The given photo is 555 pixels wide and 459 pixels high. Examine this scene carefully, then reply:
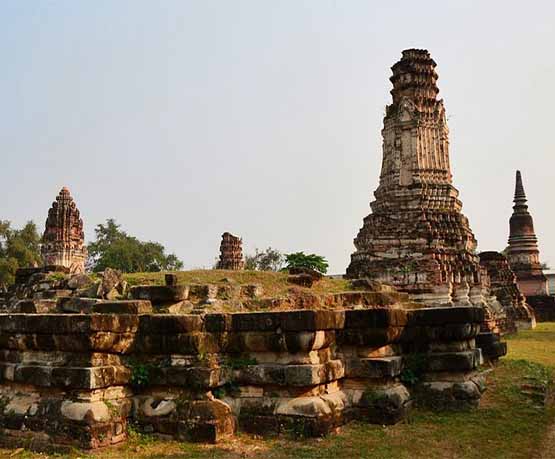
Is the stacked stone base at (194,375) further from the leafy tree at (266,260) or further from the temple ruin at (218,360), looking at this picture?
the leafy tree at (266,260)

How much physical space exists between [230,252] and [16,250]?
23.2 m

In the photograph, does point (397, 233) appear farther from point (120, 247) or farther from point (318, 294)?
point (120, 247)

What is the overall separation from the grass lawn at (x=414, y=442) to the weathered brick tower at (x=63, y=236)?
95.7ft

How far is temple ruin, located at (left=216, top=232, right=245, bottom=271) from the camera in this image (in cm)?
3500

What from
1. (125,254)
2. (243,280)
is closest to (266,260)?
(125,254)

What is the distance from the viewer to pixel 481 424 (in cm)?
653

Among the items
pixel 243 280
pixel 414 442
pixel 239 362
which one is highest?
pixel 243 280

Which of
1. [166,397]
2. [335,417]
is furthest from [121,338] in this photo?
[335,417]

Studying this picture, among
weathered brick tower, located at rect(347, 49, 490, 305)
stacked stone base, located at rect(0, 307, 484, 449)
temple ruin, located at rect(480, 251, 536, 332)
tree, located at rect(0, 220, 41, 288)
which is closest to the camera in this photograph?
stacked stone base, located at rect(0, 307, 484, 449)

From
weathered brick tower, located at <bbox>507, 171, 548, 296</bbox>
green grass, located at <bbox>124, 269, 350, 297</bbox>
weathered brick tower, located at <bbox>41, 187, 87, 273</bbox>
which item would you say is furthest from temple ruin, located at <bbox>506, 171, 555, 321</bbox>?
green grass, located at <bbox>124, 269, 350, 297</bbox>

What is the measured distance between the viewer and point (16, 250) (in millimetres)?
49125

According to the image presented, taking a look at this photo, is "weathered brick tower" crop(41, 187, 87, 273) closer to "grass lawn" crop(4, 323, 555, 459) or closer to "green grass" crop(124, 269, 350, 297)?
"green grass" crop(124, 269, 350, 297)

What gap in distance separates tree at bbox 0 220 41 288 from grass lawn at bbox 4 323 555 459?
1745 inches

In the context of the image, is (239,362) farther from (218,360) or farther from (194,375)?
(194,375)
